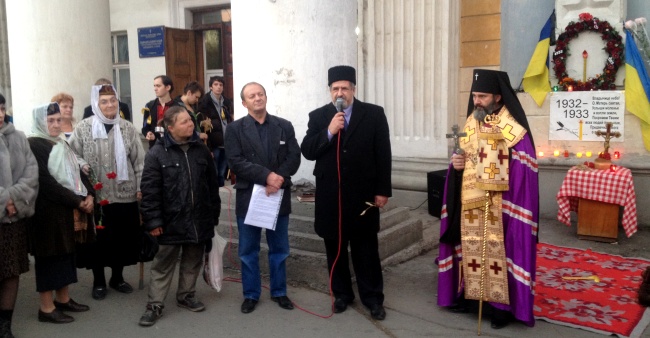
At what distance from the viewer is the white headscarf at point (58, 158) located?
4.50 m

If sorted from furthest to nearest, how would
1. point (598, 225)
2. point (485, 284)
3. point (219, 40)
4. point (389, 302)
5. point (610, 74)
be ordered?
point (219, 40) < point (610, 74) < point (598, 225) < point (389, 302) < point (485, 284)

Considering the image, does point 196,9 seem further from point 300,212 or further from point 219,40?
point 300,212

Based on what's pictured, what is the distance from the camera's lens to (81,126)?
16.6 ft

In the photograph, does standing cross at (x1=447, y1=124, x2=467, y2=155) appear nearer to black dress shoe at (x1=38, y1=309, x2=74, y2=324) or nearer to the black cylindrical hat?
the black cylindrical hat

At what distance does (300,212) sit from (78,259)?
2.00m

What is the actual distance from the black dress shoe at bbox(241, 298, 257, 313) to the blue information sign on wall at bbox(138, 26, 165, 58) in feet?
25.8

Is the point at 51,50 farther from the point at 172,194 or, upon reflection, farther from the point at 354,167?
the point at 354,167

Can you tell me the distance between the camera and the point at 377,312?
457cm

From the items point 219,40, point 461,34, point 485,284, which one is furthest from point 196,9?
point 485,284

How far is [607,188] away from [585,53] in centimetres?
188

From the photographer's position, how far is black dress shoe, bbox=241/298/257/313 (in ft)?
15.7

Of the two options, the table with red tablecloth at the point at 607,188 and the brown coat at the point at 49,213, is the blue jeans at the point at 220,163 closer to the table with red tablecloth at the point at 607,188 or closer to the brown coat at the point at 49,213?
the brown coat at the point at 49,213

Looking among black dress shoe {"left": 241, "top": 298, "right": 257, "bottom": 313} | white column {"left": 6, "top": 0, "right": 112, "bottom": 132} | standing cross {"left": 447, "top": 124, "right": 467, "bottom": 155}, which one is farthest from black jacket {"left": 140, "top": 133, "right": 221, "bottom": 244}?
white column {"left": 6, "top": 0, "right": 112, "bottom": 132}

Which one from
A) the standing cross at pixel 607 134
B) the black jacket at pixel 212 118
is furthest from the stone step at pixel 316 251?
the standing cross at pixel 607 134
